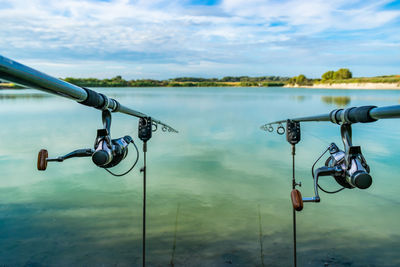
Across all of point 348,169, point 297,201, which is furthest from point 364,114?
point 297,201

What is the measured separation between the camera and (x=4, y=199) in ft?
29.8

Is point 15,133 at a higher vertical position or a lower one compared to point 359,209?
higher

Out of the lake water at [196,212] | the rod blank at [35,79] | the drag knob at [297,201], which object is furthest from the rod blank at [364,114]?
the lake water at [196,212]


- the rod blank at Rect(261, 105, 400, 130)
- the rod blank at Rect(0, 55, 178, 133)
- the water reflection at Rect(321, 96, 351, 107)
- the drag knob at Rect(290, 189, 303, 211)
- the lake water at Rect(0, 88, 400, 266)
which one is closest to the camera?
the rod blank at Rect(0, 55, 178, 133)

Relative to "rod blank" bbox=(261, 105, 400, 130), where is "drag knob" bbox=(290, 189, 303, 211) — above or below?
below

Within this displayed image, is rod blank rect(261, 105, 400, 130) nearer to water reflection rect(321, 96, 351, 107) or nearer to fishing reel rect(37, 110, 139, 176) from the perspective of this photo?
fishing reel rect(37, 110, 139, 176)

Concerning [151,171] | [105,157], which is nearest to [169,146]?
[151,171]

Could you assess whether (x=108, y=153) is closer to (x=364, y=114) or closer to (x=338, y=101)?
(x=364, y=114)

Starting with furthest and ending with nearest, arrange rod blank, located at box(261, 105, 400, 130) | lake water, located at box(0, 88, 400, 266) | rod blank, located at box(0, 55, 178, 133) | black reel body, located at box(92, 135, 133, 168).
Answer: lake water, located at box(0, 88, 400, 266)
black reel body, located at box(92, 135, 133, 168)
rod blank, located at box(261, 105, 400, 130)
rod blank, located at box(0, 55, 178, 133)

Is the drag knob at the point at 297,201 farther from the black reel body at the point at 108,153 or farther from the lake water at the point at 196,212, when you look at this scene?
the lake water at the point at 196,212

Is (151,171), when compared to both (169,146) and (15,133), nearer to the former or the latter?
(169,146)

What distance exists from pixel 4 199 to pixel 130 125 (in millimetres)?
14526

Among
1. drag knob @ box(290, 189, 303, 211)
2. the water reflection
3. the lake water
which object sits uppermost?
the water reflection

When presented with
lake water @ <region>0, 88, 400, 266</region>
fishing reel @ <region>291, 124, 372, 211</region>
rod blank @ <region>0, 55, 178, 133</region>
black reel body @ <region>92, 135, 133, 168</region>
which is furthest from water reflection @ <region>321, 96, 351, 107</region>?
rod blank @ <region>0, 55, 178, 133</region>
